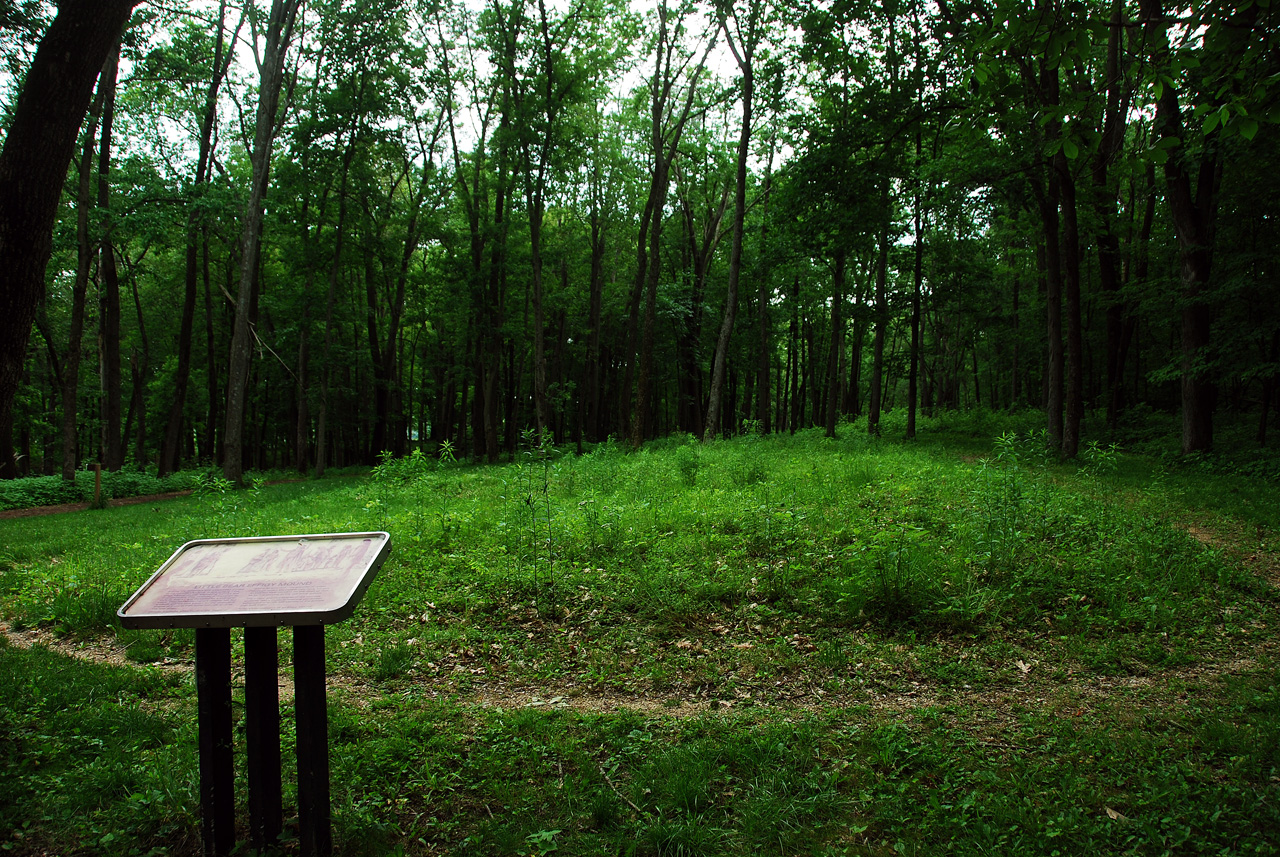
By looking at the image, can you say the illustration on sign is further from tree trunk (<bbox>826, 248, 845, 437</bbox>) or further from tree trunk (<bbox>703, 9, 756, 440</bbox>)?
tree trunk (<bbox>826, 248, 845, 437</bbox>)

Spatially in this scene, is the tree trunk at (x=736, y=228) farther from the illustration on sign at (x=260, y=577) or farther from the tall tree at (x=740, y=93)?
the illustration on sign at (x=260, y=577)

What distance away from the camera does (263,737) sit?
2.70m

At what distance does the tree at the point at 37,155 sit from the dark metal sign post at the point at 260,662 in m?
2.40

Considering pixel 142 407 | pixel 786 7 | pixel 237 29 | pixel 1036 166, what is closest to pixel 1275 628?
pixel 1036 166

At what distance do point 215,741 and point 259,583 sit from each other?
0.75 m

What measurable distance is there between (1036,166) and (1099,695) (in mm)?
11925

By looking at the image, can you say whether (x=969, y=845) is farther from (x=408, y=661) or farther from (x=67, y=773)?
(x=67, y=773)

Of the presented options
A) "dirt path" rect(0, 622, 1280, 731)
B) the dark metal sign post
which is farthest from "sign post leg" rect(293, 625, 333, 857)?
"dirt path" rect(0, 622, 1280, 731)

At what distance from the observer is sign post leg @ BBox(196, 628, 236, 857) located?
8.61 feet

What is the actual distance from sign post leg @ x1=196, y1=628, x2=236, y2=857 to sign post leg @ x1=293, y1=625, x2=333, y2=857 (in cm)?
34

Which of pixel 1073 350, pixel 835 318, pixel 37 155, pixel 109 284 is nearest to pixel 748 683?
pixel 37 155

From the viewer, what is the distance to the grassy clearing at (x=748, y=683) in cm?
299

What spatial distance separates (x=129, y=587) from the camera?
6699 mm

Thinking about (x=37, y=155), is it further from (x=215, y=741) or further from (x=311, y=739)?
(x=311, y=739)
